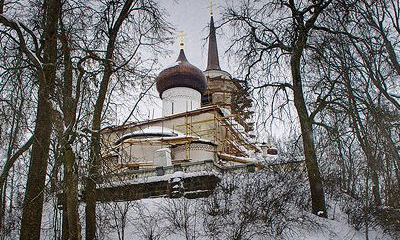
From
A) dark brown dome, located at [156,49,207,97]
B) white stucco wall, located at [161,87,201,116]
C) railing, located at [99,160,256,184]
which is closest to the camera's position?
railing, located at [99,160,256,184]

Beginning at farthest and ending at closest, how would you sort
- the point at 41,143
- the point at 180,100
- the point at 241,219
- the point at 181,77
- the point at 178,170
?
the point at 180,100
the point at 181,77
the point at 178,170
the point at 241,219
the point at 41,143

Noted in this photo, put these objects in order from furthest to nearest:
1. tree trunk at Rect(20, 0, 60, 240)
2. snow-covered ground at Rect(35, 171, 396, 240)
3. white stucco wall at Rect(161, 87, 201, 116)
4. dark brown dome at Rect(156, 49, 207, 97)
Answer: white stucco wall at Rect(161, 87, 201, 116) → dark brown dome at Rect(156, 49, 207, 97) → snow-covered ground at Rect(35, 171, 396, 240) → tree trunk at Rect(20, 0, 60, 240)

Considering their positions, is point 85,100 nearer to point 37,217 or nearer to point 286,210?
point 37,217

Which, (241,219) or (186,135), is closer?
(241,219)

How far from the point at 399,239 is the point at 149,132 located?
46.3ft

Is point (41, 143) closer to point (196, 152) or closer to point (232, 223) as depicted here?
point (232, 223)

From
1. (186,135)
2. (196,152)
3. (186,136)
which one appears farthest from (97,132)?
(186,135)

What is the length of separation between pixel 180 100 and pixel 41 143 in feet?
62.5

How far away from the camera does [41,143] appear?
7188 millimetres

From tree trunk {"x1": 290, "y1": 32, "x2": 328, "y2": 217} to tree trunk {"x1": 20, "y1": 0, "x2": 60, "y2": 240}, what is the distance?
584cm

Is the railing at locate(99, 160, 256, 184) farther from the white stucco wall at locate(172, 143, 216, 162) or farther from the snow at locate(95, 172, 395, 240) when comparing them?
the white stucco wall at locate(172, 143, 216, 162)

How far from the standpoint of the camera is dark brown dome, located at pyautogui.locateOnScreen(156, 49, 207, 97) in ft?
84.7

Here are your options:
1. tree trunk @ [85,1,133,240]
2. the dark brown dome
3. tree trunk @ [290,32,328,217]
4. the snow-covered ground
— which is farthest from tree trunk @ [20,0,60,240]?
the dark brown dome

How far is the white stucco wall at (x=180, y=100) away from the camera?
26.0 m
